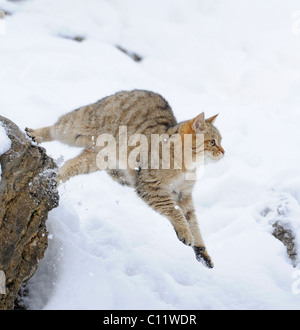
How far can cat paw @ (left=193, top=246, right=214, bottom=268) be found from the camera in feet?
13.1

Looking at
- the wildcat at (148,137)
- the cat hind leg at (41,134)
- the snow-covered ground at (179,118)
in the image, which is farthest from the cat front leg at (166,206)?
the cat hind leg at (41,134)

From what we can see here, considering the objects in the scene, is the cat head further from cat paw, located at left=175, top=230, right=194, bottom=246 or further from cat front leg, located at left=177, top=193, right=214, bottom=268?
cat paw, located at left=175, top=230, right=194, bottom=246

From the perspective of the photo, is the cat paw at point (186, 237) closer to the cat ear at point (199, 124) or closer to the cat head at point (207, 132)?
the cat head at point (207, 132)

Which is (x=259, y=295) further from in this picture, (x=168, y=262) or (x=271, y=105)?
(x=271, y=105)

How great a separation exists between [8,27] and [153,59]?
3.44 m

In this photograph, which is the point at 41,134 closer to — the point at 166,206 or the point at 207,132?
the point at 166,206

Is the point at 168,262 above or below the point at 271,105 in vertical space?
above

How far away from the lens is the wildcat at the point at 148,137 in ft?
13.2

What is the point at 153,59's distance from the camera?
9.96 metres

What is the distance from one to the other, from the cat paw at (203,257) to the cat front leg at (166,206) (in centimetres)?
30

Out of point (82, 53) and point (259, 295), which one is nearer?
point (259, 295)

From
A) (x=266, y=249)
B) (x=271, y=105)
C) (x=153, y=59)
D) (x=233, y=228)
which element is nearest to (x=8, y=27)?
(x=153, y=59)

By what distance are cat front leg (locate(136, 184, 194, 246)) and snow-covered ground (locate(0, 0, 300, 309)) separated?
440 millimetres
